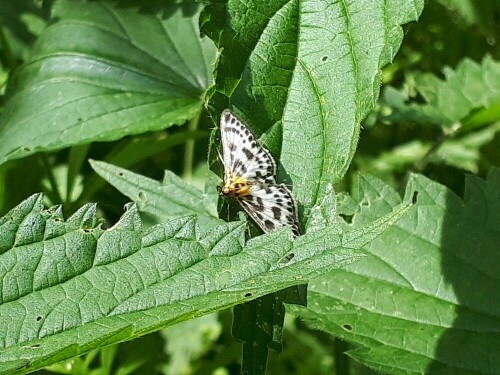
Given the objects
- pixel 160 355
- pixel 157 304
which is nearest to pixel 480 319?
pixel 157 304

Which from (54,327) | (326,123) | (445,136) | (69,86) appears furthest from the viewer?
(445,136)

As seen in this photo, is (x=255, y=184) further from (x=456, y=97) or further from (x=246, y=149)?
(x=456, y=97)

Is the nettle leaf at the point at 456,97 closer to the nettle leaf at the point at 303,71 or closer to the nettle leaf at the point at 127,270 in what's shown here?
the nettle leaf at the point at 303,71

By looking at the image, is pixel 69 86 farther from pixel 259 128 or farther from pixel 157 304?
pixel 157 304

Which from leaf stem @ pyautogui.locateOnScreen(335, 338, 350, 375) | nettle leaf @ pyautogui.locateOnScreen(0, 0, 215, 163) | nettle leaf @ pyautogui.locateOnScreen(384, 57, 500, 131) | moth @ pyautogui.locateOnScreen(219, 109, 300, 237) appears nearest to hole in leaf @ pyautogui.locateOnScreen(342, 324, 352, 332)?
moth @ pyautogui.locateOnScreen(219, 109, 300, 237)

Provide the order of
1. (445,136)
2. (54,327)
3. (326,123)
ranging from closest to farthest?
(54,327) < (326,123) < (445,136)
